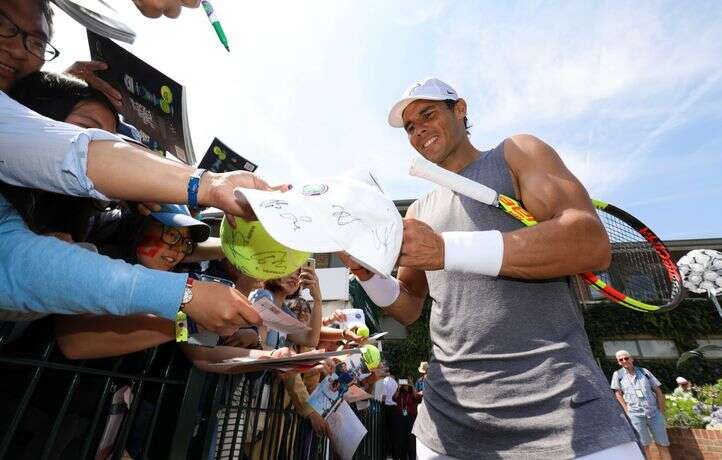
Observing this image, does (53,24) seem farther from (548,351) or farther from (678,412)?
(678,412)

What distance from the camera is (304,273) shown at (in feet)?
10.4

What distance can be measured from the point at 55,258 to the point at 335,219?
760 millimetres

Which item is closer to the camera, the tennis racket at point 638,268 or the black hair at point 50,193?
the black hair at point 50,193

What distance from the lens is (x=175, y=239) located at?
1819mm

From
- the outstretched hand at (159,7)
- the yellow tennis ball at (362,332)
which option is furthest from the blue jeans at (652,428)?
the outstretched hand at (159,7)

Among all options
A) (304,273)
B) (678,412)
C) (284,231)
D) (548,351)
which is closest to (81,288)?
(284,231)

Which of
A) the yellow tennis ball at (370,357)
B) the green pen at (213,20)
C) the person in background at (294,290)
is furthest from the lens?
the yellow tennis ball at (370,357)

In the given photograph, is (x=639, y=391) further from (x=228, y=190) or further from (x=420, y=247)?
(x=228, y=190)

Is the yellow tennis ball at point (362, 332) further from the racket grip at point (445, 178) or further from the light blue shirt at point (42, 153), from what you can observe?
the light blue shirt at point (42, 153)

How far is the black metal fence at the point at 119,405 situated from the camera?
116 centimetres

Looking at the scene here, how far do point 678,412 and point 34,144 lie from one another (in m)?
9.74
